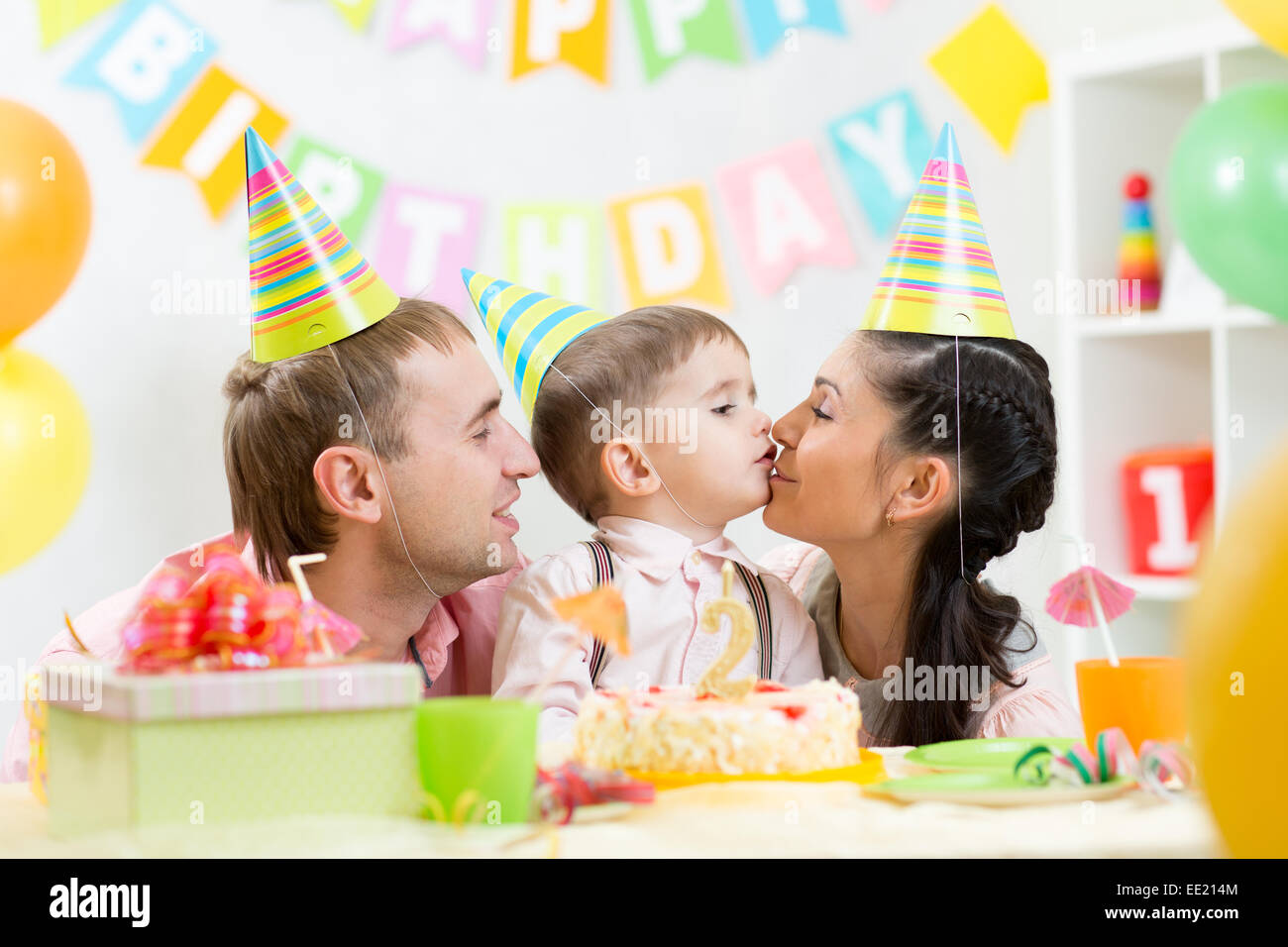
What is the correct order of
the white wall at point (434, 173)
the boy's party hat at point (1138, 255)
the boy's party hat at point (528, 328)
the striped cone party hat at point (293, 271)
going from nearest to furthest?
1. the striped cone party hat at point (293, 271)
2. the boy's party hat at point (528, 328)
3. the white wall at point (434, 173)
4. the boy's party hat at point (1138, 255)

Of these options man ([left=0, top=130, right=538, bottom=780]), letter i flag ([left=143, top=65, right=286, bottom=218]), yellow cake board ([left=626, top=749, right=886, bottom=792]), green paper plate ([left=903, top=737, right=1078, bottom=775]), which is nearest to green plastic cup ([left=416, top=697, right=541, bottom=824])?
yellow cake board ([left=626, top=749, right=886, bottom=792])

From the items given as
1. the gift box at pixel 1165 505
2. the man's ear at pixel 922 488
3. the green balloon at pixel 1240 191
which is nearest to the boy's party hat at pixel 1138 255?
the gift box at pixel 1165 505

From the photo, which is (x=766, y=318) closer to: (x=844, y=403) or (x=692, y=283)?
(x=692, y=283)

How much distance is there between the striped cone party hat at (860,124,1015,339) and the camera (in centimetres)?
147

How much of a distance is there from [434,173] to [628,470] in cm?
88

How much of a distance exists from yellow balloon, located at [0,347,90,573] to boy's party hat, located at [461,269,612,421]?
21.3 inches

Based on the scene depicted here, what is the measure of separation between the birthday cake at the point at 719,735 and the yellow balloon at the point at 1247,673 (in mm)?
317

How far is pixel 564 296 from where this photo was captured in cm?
242

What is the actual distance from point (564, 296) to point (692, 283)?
28cm

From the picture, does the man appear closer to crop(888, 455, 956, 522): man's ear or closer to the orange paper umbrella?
crop(888, 455, 956, 522): man's ear

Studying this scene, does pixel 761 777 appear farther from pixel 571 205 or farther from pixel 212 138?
pixel 571 205

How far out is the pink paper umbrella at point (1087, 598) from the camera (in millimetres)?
1044

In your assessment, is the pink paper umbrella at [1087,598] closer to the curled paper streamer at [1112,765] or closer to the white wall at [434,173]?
the curled paper streamer at [1112,765]
